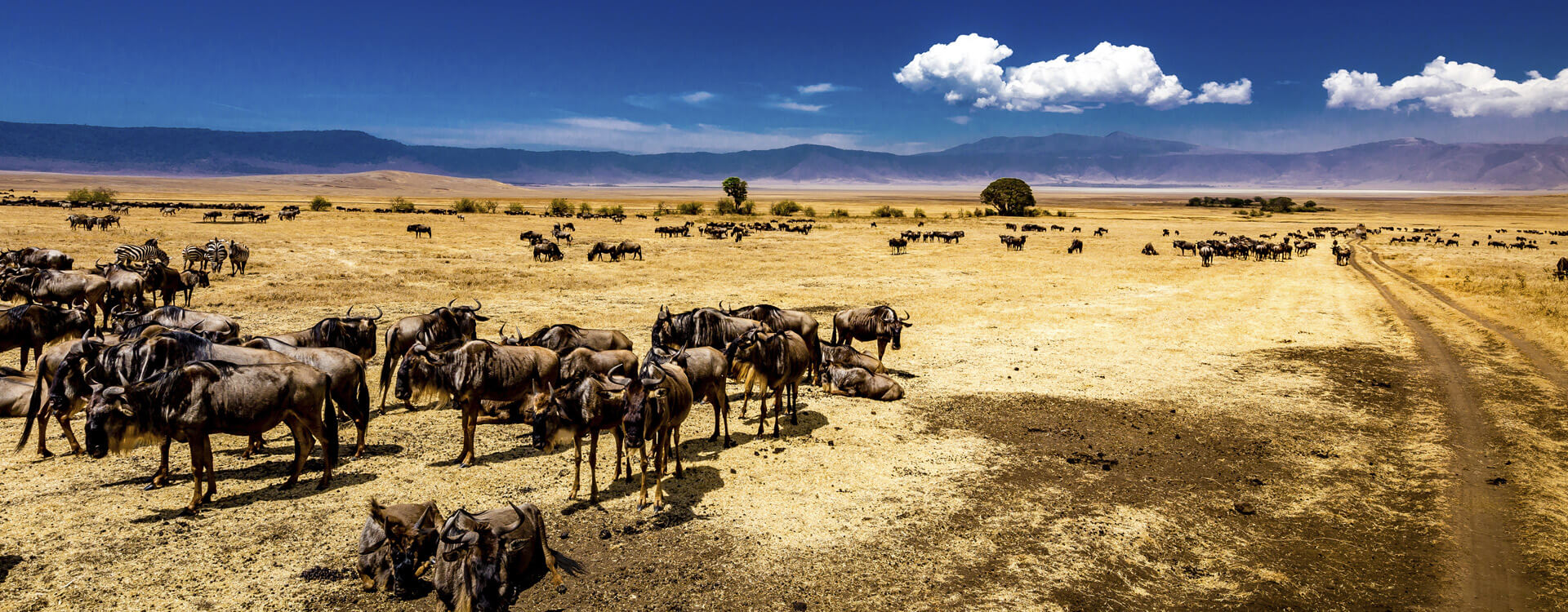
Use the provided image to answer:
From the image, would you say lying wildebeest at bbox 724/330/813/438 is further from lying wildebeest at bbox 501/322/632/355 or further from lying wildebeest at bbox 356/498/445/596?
lying wildebeest at bbox 356/498/445/596

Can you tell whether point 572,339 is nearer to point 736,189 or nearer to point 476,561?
point 476,561

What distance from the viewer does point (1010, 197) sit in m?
99.9

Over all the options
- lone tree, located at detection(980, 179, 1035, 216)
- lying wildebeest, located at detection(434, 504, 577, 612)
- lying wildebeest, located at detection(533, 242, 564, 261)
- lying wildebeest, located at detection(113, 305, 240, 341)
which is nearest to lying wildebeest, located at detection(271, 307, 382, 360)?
lying wildebeest, located at detection(113, 305, 240, 341)

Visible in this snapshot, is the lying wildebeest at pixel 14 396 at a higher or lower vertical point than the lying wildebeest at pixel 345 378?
lower

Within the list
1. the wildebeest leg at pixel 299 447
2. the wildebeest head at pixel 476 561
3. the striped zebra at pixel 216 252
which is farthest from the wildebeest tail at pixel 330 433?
the striped zebra at pixel 216 252

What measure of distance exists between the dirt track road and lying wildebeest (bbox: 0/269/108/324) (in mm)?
24440

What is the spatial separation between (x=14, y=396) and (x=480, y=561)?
32.6 feet

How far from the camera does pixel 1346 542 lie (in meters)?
7.74

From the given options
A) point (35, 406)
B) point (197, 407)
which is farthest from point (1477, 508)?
point (35, 406)

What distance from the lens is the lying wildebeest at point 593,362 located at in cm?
1014

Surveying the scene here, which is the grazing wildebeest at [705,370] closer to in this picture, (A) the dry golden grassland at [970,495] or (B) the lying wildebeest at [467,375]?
(A) the dry golden grassland at [970,495]

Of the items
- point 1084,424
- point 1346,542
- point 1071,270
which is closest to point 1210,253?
point 1071,270

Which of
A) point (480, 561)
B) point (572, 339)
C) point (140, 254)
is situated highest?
point (140, 254)

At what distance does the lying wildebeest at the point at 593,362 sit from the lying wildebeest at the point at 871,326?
5904 millimetres
